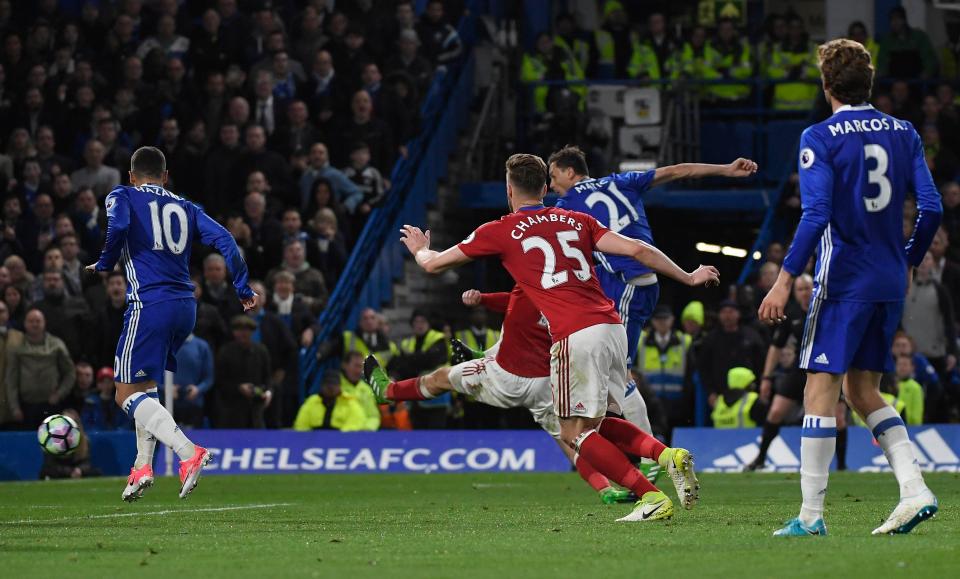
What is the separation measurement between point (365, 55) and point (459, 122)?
1.97 m

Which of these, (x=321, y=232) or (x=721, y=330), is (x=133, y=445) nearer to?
(x=321, y=232)

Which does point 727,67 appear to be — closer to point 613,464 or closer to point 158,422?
point 158,422

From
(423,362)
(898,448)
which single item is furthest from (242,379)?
(898,448)

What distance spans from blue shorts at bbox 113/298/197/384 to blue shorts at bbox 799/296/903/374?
213 inches

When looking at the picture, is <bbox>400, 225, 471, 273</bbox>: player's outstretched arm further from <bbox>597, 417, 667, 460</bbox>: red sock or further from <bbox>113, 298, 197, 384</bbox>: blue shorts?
<bbox>113, 298, 197, 384</bbox>: blue shorts

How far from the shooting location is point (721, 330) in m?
20.4

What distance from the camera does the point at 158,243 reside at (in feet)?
40.7

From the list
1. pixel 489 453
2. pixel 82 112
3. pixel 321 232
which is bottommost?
pixel 489 453

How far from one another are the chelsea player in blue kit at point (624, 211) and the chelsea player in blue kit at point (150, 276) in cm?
242

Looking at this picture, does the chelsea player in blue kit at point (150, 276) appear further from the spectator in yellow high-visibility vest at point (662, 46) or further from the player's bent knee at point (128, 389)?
the spectator in yellow high-visibility vest at point (662, 46)

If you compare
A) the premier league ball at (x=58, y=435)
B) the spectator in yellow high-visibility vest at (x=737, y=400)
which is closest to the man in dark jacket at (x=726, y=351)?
the spectator in yellow high-visibility vest at (x=737, y=400)

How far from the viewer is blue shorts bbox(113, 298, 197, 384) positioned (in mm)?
12383

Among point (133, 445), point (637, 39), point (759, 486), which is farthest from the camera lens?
point (637, 39)

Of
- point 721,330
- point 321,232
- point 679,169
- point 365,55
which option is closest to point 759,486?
point 679,169
